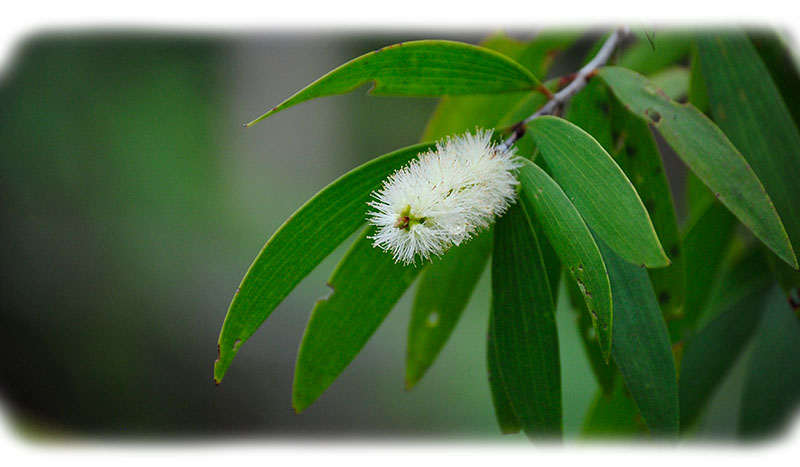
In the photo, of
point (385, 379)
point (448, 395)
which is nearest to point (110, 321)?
point (385, 379)

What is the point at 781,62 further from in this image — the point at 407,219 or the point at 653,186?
the point at 407,219

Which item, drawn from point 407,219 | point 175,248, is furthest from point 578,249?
point 175,248

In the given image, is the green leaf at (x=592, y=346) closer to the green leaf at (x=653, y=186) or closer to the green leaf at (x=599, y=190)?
the green leaf at (x=653, y=186)

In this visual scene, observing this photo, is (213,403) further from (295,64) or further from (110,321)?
(295,64)

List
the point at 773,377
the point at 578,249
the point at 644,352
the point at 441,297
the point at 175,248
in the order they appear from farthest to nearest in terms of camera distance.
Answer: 1. the point at 175,248
2. the point at 773,377
3. the point at 441,297
4. the point at 644,352
5. the point at 578,249

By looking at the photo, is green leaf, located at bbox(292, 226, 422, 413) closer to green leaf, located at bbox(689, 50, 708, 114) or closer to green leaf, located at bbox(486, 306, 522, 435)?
green leaf, located at bbox(486, 306, 522, 435)

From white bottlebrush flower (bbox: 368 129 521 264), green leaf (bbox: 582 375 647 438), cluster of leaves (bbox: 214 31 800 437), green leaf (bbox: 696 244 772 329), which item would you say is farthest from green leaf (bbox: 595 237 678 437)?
green leaf (bbox: 696 244 772 329)

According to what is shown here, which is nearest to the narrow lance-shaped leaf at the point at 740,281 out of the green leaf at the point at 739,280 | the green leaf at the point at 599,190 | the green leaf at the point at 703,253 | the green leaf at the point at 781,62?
the green leaf at the point at 739,280
